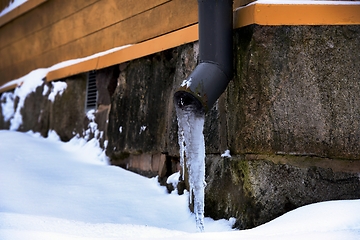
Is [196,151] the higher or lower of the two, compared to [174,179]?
higher

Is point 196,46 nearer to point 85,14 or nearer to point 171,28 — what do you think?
point 171,28

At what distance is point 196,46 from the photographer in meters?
4.02

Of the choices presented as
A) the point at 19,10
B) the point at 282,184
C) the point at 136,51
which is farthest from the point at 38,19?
the point at 282,184

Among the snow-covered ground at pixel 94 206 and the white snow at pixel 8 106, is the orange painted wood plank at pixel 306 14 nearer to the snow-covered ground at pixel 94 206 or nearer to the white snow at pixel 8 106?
the snow-covered ground at pixel 94 206

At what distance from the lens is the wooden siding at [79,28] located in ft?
14.7

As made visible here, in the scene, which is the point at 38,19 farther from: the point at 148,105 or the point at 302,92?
the point at 302,92

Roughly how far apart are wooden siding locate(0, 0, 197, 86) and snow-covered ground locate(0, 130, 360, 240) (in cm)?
91

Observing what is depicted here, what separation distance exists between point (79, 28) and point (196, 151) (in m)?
2.57

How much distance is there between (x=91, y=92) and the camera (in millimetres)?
5676

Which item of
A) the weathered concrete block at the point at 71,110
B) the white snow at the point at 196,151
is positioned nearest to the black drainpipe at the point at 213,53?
the white snow at the point at 196,151

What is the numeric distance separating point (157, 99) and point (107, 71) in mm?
918

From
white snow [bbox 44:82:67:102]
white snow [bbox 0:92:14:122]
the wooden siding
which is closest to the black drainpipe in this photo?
the wooden siding

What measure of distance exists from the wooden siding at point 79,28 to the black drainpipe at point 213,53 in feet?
1.50

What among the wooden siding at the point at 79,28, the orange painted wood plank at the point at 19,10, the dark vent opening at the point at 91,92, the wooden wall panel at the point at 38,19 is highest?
the orange painted wood plank at the point at 19,10
